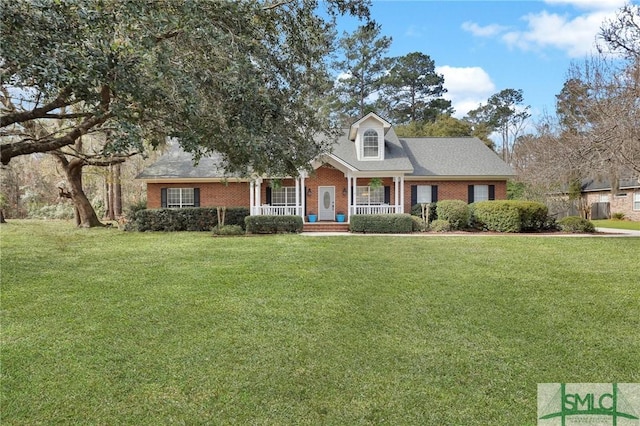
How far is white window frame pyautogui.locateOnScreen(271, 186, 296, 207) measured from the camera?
68.9 feet

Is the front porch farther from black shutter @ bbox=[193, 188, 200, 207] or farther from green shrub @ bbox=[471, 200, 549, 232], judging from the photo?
green shrub @ bbox=[471, 200, 549, 232]

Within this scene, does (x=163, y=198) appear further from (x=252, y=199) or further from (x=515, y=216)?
(x=515, y=216)

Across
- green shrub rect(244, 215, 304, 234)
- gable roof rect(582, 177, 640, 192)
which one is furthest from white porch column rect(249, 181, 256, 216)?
gable roof rect(582, 177, 640, 192)

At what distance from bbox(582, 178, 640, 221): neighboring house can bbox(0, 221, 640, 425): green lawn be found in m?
22.4

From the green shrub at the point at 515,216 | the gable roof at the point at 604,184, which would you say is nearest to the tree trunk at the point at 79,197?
the green shrub at the point at 515,216

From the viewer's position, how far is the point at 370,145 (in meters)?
21.2

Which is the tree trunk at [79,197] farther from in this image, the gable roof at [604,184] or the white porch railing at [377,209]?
the gable roof at [604,184]

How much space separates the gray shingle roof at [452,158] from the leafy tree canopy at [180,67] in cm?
1465

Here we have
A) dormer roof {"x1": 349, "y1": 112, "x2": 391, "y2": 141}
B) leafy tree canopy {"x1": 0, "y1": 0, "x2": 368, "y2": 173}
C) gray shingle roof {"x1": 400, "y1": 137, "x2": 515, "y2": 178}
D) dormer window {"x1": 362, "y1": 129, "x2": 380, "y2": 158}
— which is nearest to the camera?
leafy tree canopy {"x1": 0, "y1": 0, "x2": 368, "y2": 173}

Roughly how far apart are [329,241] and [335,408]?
10305 millimetres

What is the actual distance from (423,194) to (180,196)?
1270 centimetres

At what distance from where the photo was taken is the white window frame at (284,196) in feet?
68.9

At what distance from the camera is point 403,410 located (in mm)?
3660

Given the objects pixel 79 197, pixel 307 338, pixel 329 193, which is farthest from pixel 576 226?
pixel 79 197
